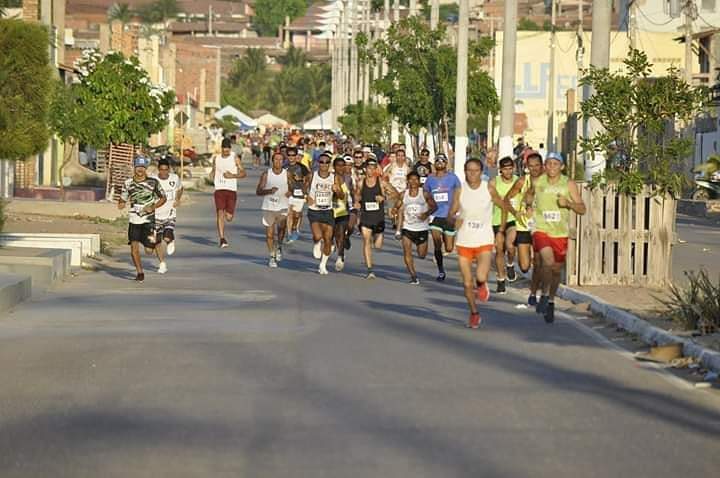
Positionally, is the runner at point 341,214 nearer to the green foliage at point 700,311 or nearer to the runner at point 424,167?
the runner at point 424,167

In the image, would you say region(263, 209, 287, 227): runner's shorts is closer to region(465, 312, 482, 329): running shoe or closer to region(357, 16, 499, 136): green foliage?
region(465, 312, 482, 329): running shoe

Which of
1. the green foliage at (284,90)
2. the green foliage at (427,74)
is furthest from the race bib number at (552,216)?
the green foliage at (284,90)

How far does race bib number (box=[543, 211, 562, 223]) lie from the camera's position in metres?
17.4

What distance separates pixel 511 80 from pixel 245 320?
19069mm

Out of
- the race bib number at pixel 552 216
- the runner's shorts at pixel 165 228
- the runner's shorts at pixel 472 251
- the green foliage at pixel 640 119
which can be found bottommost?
the runner's shorts at pixel 165 228

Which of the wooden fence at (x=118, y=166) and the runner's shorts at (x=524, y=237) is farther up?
the wooden fence at (x=118, y=166)

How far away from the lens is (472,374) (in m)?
12.9

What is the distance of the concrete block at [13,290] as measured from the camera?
1780 centimetres

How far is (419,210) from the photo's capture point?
22.9 m

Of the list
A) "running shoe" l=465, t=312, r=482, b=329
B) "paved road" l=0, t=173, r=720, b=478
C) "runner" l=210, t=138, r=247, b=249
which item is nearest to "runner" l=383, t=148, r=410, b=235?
"runner" l=210, t=138, r=247, b=249

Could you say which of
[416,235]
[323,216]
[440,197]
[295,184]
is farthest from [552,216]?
[295,184]

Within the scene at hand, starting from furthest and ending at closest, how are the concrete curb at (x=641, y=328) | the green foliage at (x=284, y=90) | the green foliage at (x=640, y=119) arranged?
the green foliage at (x=284, y=90), the green foliage at (x=640, y=119), the concrete curb at (x=641, y=328)

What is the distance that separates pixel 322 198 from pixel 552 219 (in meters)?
6.98

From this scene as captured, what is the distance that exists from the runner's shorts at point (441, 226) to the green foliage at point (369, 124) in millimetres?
45875
